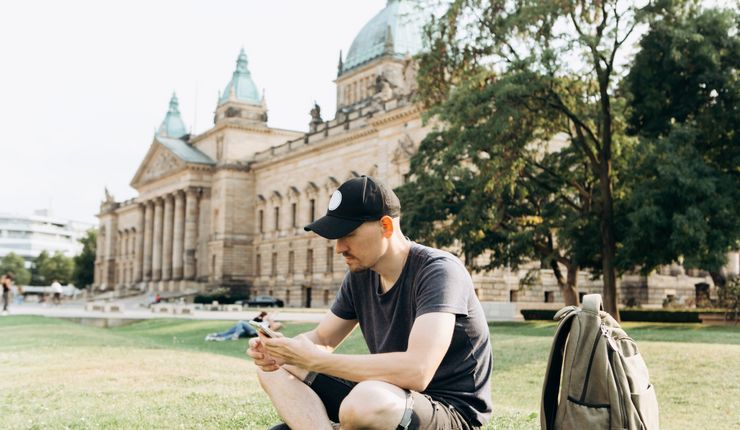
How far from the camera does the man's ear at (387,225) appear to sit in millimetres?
3963

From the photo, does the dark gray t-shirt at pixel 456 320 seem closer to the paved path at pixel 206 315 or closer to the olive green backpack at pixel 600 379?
the olive green backpack at pixel 600 379

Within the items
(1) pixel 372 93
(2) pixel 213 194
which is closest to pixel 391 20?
(1) pixel 372 93

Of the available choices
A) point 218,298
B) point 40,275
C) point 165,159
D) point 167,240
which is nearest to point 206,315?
point 218,298

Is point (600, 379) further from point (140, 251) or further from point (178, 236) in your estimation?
point (140, 251)

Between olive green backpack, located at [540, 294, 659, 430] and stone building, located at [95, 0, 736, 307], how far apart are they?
150ft

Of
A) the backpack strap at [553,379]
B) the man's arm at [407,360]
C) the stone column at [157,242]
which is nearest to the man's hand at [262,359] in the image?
the man's arm at [407,360]

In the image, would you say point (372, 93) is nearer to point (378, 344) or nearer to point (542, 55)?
point (542, 55)

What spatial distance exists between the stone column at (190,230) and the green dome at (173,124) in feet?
71.8

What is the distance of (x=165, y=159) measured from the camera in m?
75.9

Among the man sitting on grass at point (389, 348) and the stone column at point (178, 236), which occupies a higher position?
the stone column at point (178, 236)

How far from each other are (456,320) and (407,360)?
0.36 metres

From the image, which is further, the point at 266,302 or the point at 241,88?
the point at 241,88

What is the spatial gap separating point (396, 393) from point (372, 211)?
34.9 inches

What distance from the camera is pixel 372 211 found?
3.92 meters
